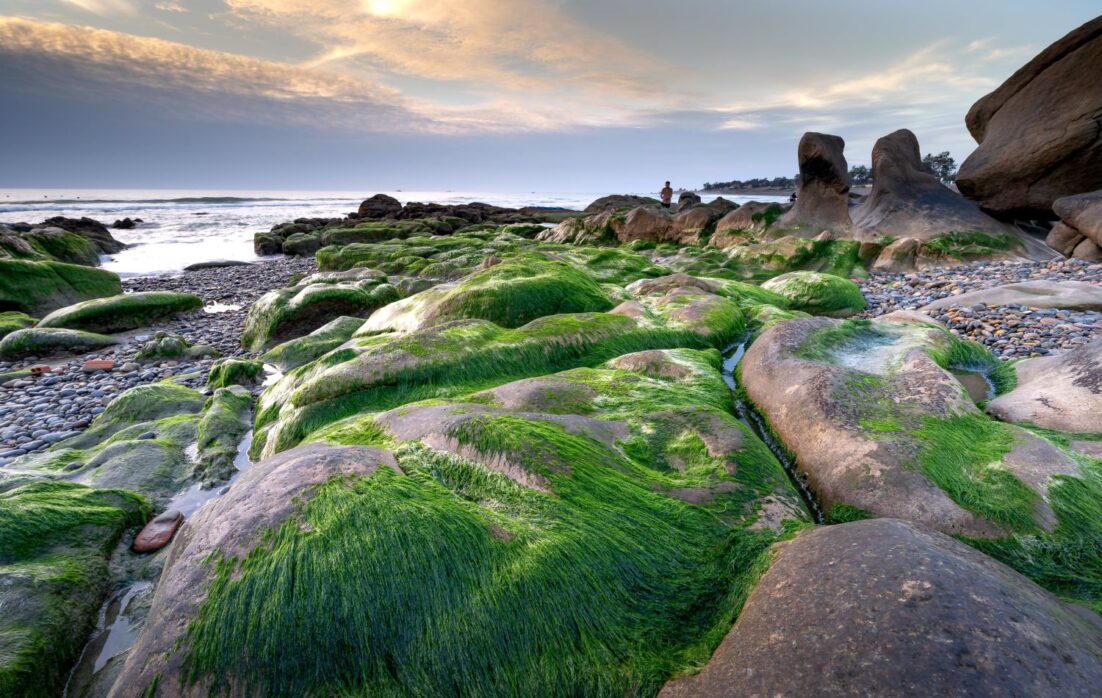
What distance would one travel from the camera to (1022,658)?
1.69 meters

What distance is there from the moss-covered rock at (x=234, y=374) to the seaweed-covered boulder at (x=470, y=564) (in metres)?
4.88

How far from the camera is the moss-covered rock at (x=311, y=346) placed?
311 inches

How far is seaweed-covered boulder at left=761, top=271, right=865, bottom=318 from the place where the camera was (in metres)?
9.80

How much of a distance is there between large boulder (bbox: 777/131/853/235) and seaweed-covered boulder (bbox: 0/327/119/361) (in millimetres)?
20761

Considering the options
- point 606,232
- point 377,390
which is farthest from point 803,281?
point 606,232

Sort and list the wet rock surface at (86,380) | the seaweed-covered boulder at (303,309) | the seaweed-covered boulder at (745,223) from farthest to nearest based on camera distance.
Answer: 1. the seaweed-covered boulder at (745,223)
2. the seaweed-covered boulder at (303,309)
3. the wet rock surface at (86,380)

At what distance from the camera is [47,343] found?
9.02 metres

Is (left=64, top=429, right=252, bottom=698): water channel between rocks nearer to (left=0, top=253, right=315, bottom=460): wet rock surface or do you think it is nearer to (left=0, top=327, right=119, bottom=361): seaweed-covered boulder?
(left=0, top=253, right=315, bottom=460): wet rock surface

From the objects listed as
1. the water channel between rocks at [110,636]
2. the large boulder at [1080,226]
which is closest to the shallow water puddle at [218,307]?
the water channel between rocks at [110,636]

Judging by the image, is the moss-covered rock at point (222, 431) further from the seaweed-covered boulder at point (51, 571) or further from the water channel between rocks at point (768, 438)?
the water channel between rocks at point (768, 438)

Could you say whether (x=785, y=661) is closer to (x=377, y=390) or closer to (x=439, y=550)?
(x=439, y=550)

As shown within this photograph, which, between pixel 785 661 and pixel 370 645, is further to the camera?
pixel 370 645

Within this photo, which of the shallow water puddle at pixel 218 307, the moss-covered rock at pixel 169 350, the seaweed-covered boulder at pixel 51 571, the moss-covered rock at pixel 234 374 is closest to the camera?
the seaweed-covered boulder at pixel 51 571

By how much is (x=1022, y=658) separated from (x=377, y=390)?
→ 490 cm
